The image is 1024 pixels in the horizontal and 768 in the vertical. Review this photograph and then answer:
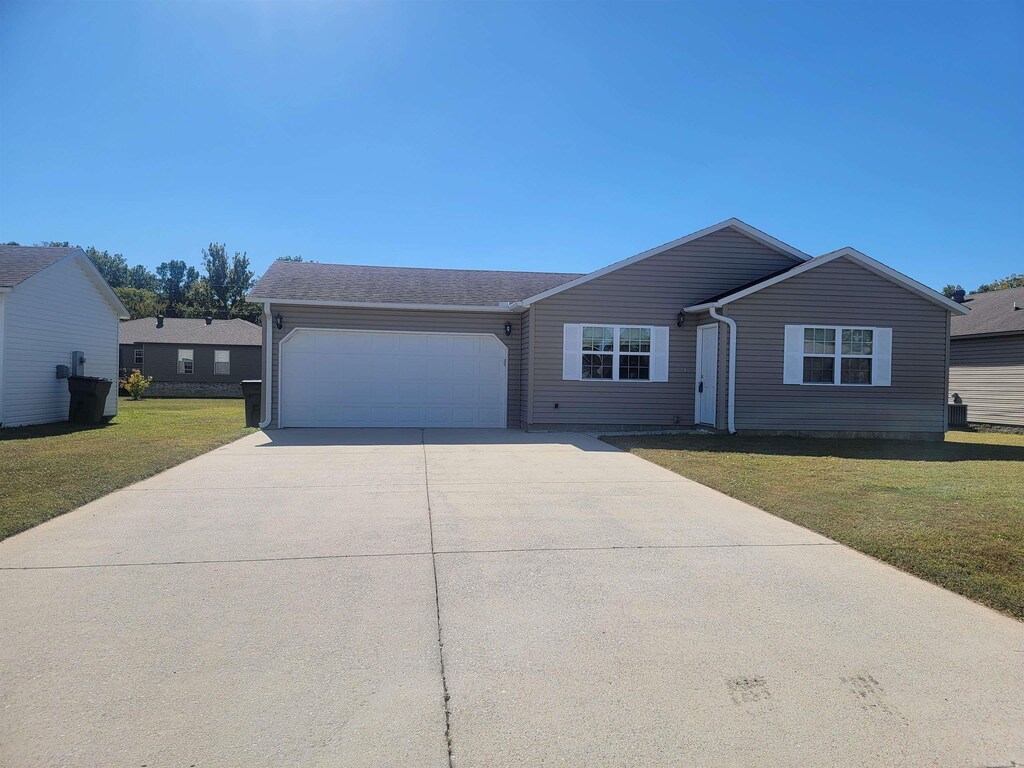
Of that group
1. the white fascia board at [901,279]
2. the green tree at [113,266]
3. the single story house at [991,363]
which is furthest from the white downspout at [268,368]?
the green tree at [113,266]

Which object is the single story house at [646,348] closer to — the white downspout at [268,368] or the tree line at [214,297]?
the white downspout at [268,368]

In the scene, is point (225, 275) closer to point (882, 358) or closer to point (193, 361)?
point (193, 361)

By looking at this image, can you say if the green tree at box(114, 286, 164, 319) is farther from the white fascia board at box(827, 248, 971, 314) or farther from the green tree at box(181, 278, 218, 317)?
the white fascia board at box(827, 248, 971, 314)

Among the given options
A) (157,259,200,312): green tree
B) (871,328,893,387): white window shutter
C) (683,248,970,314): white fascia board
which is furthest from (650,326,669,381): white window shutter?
(157,259,200,312): green tree

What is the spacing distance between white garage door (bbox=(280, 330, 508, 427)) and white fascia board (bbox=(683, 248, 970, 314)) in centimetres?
538

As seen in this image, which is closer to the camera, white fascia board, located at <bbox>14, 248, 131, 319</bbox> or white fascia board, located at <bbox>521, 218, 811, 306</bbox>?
white fascia board, located at <bbox>521, 218, 811, 306</bbox>

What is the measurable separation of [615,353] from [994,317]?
43.8 ft

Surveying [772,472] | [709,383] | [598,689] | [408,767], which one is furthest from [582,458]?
[408,767]

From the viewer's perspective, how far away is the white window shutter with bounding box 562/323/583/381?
13.9m

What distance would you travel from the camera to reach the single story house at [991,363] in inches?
713

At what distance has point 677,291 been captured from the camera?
14.2 meters

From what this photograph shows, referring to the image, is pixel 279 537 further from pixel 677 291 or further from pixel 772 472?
pixel 677 291

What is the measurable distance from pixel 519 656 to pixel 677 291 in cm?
1195

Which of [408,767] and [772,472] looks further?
[772,472]
